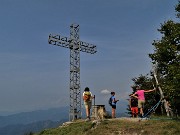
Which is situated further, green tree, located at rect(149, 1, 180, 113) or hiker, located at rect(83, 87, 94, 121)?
green tree, located at rect(149, 1, 180, 113)

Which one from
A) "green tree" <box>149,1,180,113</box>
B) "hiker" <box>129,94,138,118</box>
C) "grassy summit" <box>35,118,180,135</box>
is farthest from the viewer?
"green tree" <box>149,1,180,113</box>

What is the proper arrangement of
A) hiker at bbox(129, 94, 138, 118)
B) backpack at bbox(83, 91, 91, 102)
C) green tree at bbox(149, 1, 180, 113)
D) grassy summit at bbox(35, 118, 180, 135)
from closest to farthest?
grassy summit at bbox(35, 118, 180, 135) → backpack at bbox(83, 91, 91, 102) → hiker at bbox(129, 94, 138, 118) → green tree at bbox(149, 1, 180, 113)

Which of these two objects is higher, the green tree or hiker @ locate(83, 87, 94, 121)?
the green tree

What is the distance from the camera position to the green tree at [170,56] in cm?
2750

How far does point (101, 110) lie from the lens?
23.5 meters

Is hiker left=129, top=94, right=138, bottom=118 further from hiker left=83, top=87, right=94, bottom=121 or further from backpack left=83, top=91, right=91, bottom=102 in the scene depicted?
backpack left=83, top=91, right=91, bottom=102

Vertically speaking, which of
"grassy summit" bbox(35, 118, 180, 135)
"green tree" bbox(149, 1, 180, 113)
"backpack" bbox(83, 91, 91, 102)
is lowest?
"grassy summit" bbox(35, 118, 180, 135)

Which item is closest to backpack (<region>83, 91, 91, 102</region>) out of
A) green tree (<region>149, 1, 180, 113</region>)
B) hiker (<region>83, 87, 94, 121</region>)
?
hiker (<region>83, 87, 94, 121</region>)

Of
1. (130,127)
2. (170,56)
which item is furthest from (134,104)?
(170,56)

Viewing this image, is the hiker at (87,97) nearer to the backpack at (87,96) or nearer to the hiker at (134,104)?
the backpack at (87,96)

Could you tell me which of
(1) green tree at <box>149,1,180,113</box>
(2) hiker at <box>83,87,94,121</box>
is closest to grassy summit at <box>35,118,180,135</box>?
(2) hiker at <box>83,87,94,121</box>

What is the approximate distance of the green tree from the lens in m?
27.5

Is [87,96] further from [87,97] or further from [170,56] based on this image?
[170,56]

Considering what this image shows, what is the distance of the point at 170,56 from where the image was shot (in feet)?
105
